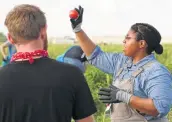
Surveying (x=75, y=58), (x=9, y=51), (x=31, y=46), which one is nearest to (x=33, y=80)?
(x=31, y=46)

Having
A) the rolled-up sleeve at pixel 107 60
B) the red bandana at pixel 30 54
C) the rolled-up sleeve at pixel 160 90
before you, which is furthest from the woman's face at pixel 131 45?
the red bandana at pixel 30 54

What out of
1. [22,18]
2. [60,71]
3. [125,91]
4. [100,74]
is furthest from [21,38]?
[100,74]

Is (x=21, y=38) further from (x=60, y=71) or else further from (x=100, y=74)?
(x=100, y=74)

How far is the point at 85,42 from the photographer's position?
12.1ft

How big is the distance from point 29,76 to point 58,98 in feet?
0.53

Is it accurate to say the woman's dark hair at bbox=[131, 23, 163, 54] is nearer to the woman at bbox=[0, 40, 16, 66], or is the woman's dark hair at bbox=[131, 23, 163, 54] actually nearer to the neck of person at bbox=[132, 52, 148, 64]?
the neck of person at bbox=[132, 52, 148, 64]

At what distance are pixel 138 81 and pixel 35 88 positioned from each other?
3.91ft

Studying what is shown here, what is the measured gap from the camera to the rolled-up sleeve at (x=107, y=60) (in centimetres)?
356

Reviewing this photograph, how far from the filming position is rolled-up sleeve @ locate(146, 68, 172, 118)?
3.19 m

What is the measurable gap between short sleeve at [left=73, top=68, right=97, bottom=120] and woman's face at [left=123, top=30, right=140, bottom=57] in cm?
113

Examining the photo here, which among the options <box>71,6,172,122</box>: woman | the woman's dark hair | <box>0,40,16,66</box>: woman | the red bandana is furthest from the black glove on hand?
<box>0,40,16,66</box>: woman

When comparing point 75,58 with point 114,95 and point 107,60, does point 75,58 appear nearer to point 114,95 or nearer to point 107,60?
point 107,60

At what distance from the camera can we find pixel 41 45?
87.8 inches

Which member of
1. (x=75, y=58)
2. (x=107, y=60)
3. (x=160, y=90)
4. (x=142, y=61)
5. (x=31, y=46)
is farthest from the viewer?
(x=75, y=58)
